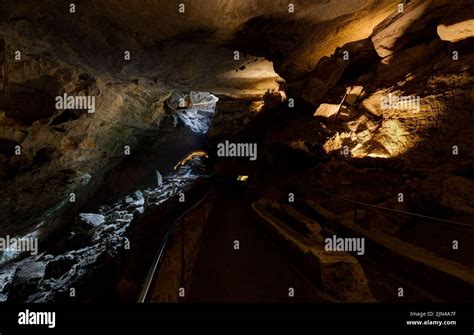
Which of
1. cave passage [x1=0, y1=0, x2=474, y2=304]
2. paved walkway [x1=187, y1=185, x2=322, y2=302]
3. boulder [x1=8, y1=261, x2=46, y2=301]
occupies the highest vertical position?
cave passage [x1=0, y1=0, x2=474, y2=304]

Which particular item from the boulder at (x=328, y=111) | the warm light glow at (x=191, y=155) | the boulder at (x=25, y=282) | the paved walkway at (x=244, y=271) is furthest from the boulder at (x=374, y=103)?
the warm light glow at (x=191, y=155)

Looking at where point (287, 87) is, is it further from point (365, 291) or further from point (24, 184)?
point (24, 184)

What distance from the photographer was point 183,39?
8492 millimetres

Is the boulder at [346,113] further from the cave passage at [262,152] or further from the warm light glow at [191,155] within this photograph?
the warm light glow at [191,155]

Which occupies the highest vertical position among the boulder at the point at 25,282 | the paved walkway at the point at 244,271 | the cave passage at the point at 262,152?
the cave passage at the point at 262,152

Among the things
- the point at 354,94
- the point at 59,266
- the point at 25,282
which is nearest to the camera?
the point at 25,282

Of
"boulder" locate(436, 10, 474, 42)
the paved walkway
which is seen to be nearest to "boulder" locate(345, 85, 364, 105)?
"boulder" locate(436, 10, 474, 42)

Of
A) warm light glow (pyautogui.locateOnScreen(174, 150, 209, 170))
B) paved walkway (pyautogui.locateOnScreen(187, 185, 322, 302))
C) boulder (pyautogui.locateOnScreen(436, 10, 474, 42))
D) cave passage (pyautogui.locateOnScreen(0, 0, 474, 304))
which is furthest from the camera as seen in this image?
warm light glow (pyautogui.locateOnScreen(174, 150, 209, 170))

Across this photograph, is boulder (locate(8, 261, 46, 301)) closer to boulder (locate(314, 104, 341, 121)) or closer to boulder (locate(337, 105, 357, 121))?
boulder (locate(314, 104, 341, 121))

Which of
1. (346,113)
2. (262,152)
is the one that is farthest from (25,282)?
(346,113)

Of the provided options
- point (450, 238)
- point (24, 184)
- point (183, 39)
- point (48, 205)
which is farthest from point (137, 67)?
point (450, 238)

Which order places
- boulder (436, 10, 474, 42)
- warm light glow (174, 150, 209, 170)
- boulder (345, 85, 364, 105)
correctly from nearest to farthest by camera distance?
boulder (436, 10, 474, 42) → boulder (345, 85, 364, 105) → warm light glow (174, 150, 209, 170)

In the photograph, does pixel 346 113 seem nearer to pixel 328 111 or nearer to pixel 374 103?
pixel 328 111

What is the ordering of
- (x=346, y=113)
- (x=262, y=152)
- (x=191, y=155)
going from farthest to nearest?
1. (x=191, y=155)
2. (x=262, y=152)
3. (x=346, y=113)
